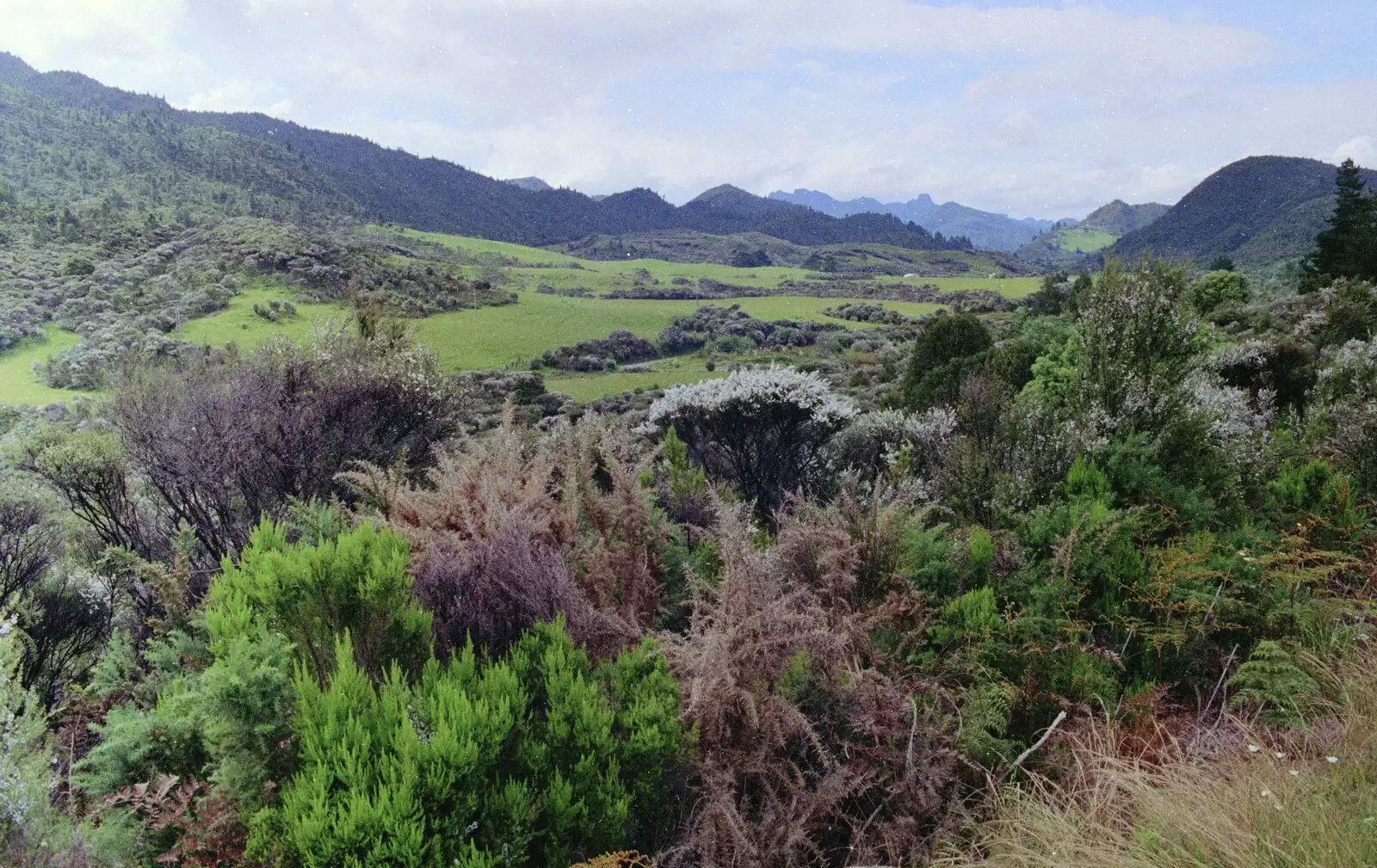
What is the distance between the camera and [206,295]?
3023 cm

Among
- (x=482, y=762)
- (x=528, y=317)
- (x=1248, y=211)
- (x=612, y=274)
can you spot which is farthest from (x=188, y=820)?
(x=1248, y=211)

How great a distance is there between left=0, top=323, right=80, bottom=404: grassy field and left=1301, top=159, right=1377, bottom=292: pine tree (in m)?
41.9

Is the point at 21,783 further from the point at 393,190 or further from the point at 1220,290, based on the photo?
the point at 393,190

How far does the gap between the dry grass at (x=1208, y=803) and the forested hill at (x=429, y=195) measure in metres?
68.6

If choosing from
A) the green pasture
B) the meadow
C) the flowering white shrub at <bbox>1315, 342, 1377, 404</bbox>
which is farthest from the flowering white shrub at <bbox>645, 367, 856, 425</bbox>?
the green pasture

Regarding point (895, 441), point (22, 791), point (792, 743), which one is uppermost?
point (22, 791)

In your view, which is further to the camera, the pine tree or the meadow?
the pine tree

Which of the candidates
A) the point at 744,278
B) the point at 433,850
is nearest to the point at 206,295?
the point at 433,850

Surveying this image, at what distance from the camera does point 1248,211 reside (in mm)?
110125

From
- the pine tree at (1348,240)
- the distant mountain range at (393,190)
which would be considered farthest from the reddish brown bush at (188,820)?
the pine tree at (1348,240)

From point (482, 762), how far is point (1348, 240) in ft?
126

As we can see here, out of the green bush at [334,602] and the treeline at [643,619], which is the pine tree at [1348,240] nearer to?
the treeline at [643,619]

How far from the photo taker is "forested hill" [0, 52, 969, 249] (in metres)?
74.1

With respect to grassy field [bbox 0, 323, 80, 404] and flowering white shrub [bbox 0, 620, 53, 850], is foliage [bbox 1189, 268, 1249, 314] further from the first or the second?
grassy field [bbox 0, 323, 80, 404]
